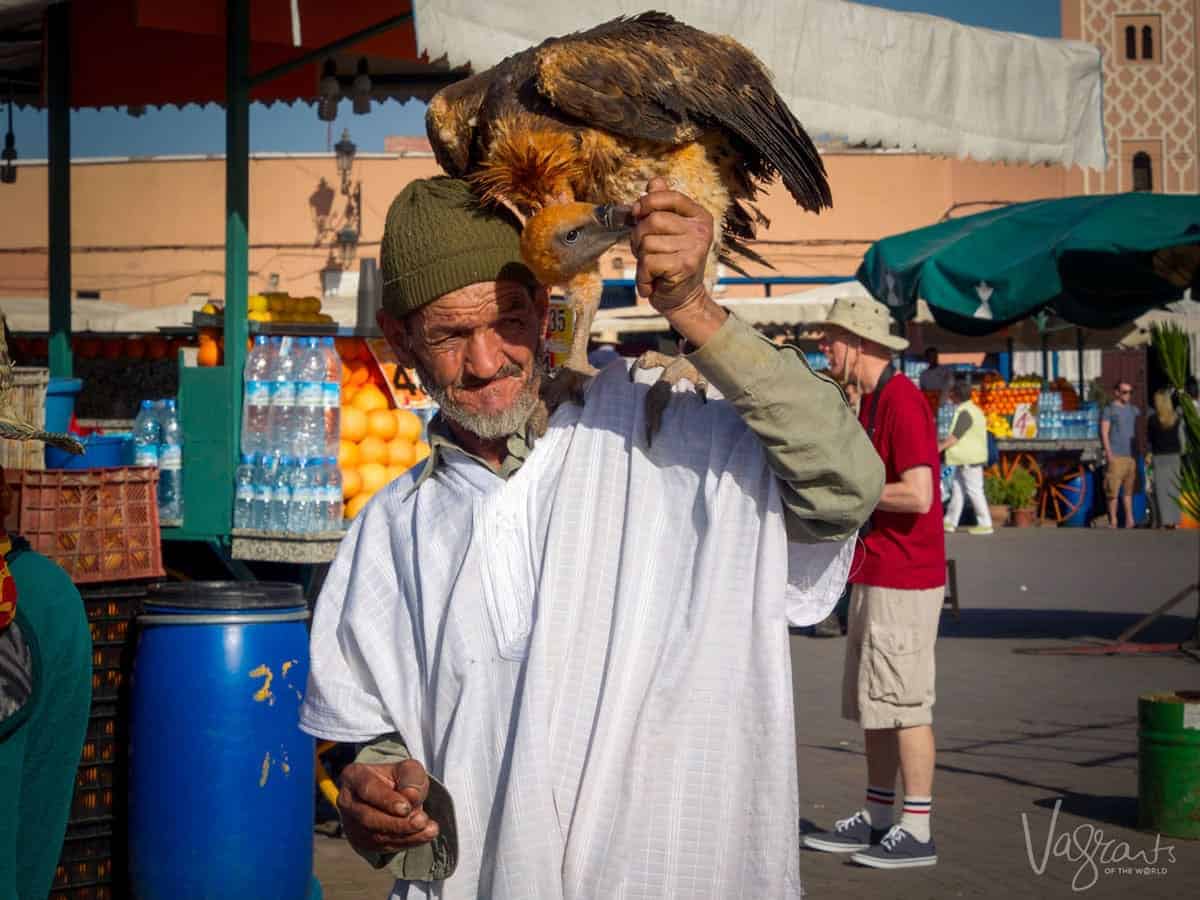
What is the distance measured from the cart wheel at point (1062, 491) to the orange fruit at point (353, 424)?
16.2 meters

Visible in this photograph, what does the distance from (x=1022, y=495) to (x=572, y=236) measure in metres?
19.4

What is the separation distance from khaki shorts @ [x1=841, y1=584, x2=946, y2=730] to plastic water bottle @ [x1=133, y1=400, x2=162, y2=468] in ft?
10.1

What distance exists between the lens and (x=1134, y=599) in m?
12.9

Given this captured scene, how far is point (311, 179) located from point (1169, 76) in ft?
86.9

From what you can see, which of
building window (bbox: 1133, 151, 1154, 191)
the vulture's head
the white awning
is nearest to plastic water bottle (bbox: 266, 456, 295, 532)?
the white awning

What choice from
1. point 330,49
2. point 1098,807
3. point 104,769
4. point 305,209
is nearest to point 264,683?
point 104,769

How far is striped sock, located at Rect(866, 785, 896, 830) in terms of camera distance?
5.85 metres

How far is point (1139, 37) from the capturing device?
44.5 m

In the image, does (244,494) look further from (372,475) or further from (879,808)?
(879,808)

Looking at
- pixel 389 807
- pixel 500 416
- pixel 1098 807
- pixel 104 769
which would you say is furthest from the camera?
pixel 1098 807

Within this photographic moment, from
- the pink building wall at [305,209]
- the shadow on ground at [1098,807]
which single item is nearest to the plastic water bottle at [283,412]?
the shadow on ground at [1098,807]

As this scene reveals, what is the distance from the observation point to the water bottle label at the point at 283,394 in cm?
598

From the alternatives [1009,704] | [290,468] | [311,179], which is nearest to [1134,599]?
[1009,704]

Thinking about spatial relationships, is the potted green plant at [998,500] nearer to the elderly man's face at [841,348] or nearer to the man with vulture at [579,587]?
the elderly man's face at [841,348]
